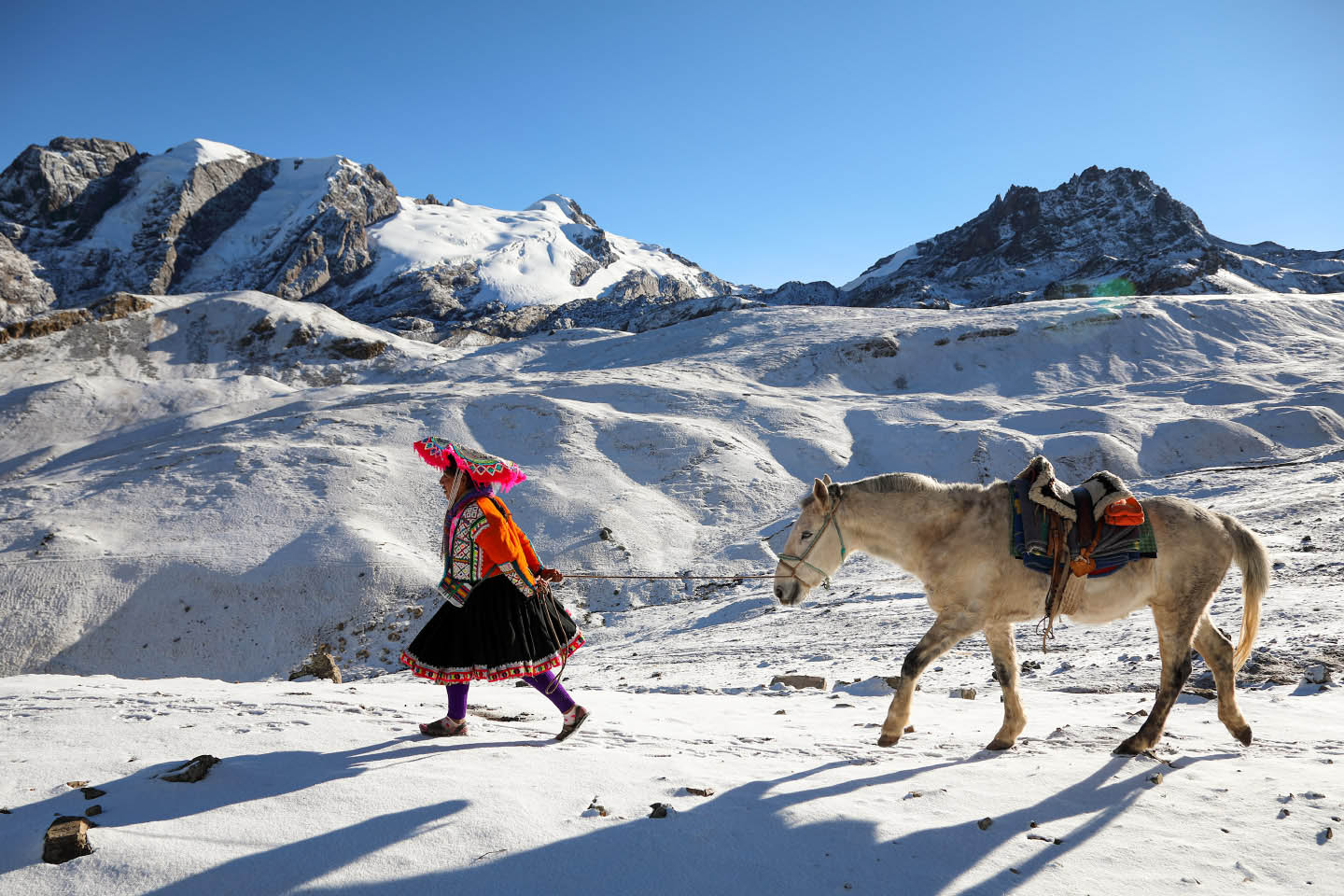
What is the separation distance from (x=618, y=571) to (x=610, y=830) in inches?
665

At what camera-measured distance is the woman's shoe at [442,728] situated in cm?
512

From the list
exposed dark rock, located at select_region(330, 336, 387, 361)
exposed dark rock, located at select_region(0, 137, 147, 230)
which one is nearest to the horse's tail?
exposed dark rock, located at select_region(330, 336, 387, 361)

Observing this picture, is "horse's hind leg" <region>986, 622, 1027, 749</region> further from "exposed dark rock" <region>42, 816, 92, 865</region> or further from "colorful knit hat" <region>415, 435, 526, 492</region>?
"exposed dark rock" <region>42, 816, 92, 865</region>

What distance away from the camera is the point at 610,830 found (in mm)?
3354

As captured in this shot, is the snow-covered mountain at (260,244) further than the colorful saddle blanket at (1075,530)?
Yes

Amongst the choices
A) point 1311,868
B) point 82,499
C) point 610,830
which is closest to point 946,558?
point 1311,868

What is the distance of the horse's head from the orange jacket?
201 centimetres

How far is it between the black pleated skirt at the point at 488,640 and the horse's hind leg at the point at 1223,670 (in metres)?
4.80

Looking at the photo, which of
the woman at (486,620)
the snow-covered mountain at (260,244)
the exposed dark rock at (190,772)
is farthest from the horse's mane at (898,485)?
the snow-covered mountain at (260,244)

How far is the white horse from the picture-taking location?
16.7 ft

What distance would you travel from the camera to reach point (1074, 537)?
4957 millimetres

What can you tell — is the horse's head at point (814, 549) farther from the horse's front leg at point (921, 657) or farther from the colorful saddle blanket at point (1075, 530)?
the colorful saddle blanket at point (1075, 530)

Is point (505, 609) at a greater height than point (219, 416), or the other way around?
point (219, 416)

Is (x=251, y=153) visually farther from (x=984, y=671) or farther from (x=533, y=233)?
(x=984, y=671)
